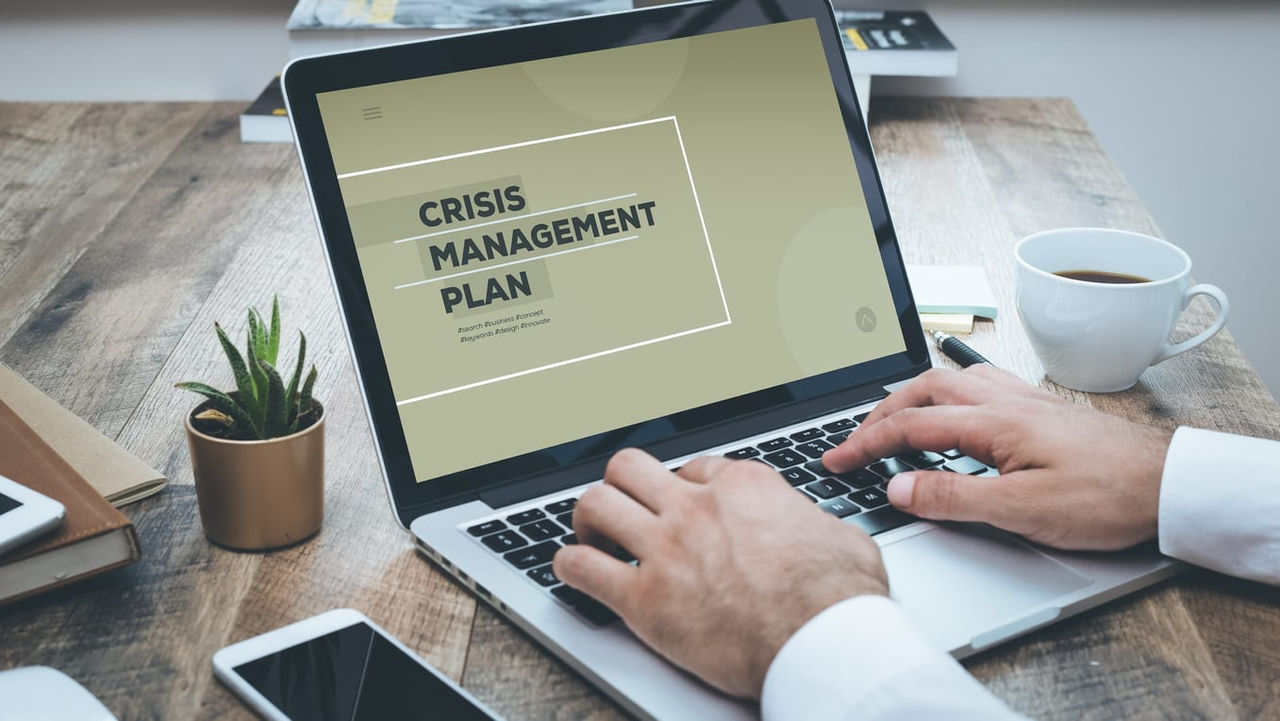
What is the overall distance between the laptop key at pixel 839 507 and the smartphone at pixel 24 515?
44 cm

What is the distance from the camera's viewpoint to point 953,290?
1004mm

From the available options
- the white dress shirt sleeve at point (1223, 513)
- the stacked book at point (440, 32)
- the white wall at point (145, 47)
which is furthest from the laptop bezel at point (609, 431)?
the white wall at point (145, 47)

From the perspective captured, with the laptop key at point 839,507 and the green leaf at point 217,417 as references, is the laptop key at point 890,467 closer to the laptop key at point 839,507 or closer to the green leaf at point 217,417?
the laptop key at point 839,507

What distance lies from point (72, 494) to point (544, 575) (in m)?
0.28

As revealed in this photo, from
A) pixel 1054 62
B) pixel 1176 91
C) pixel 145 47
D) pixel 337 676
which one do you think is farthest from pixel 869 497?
pixel 145 47

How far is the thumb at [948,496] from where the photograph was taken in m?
0.62

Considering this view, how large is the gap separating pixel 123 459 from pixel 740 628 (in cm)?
46

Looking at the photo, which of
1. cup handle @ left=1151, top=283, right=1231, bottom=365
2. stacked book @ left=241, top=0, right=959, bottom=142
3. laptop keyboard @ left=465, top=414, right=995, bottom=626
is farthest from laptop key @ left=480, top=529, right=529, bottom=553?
stacked book @ left=241, top=0, right=959, bottom=142

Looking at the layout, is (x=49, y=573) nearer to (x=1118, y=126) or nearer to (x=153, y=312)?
(x=153, y=312)

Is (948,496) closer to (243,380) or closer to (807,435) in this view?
(807,435)

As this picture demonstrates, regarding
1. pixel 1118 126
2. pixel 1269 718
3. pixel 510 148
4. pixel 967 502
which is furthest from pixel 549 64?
pixel 1118 126

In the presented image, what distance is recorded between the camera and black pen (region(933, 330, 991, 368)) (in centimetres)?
88

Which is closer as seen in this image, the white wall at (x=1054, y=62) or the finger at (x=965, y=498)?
the finger at (x=965, y=498)

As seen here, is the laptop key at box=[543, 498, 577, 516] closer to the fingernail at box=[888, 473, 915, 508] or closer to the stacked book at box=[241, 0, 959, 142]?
the fingernail at box=[888, 473, 915, 508]
